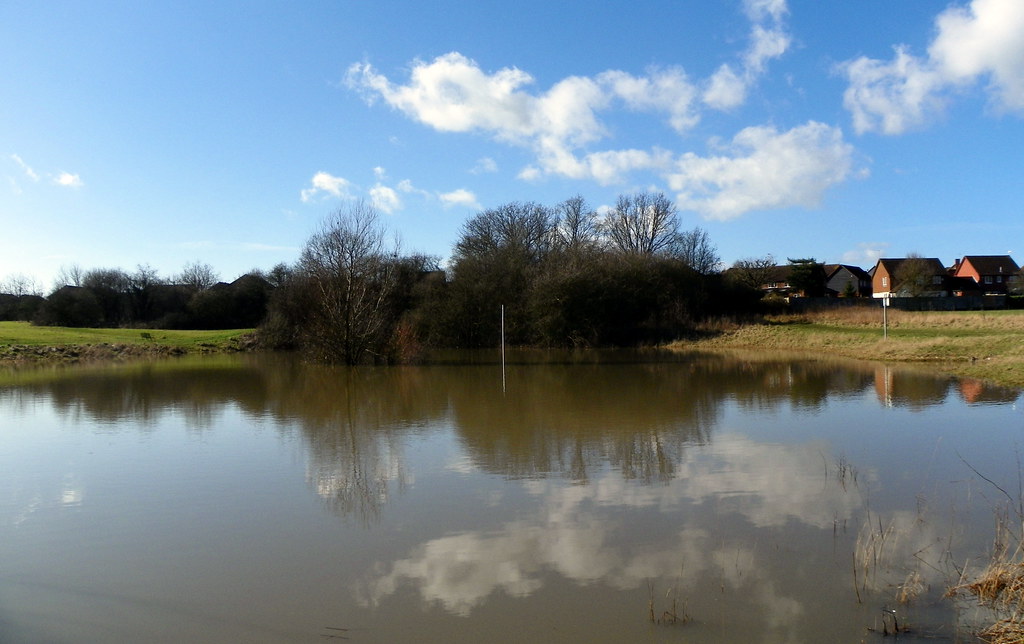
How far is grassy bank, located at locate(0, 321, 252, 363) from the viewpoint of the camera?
94.1 feet

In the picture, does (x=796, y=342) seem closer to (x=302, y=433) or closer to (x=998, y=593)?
(x=302, y=433)

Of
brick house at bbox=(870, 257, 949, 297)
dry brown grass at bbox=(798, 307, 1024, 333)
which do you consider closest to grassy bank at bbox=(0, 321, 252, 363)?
dry brown grass at bbox=(798, 307, 1024, 333)

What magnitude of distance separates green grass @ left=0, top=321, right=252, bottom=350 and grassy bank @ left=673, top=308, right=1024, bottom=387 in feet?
80.5

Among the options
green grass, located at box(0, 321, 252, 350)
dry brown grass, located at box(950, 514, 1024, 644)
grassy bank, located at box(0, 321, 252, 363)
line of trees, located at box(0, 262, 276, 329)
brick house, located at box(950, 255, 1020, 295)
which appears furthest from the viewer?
brick house, located at box(950, 255, 1020, 295)

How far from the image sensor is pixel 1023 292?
50.9 meters

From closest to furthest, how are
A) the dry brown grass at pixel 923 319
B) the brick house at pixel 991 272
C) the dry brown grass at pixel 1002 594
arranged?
the dry brown grass at pixel 1002 594 < the dry brown grass at pixel 923 319 < the brick house at pixel 991 272

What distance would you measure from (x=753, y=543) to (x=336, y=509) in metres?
3.56

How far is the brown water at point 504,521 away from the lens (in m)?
4.10

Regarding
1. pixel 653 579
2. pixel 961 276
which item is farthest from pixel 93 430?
pixel 961 276

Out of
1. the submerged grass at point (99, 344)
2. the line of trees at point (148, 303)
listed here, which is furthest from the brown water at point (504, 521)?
the line of trees at point (148, 303)

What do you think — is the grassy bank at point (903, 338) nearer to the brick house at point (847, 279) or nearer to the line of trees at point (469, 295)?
the line of trees at point (469, 295)

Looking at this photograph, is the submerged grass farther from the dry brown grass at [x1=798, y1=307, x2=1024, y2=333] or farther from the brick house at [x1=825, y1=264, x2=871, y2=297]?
the brick house at [x1=825, y1=264, x2=871, y2=297]

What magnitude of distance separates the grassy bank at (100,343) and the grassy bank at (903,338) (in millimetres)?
23981

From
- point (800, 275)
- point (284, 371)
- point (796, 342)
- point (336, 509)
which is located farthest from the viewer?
point (800, 275)
